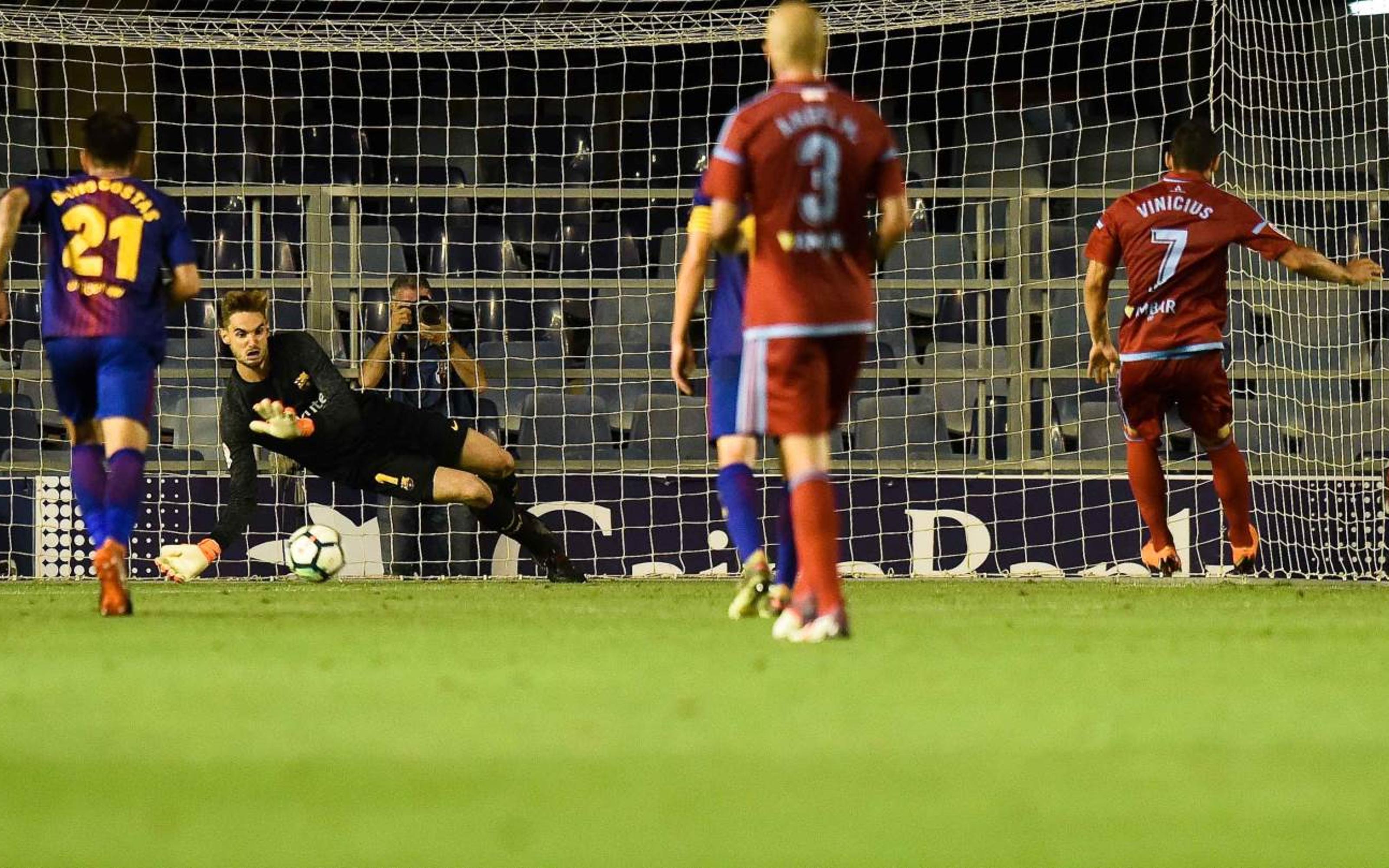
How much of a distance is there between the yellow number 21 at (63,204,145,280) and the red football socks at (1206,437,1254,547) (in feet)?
13.7

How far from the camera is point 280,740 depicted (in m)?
3.11

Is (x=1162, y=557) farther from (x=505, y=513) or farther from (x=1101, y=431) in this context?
(x=1101, y=431)

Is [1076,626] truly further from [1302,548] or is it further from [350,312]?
[350,312]

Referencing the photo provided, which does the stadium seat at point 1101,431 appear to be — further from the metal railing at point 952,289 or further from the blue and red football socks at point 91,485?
the blue and red football socks at point 91,485

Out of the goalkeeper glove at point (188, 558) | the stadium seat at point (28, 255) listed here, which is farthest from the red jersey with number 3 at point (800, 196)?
the stadium seat at point (28, 255)

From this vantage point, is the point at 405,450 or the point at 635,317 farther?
the point at 635,317

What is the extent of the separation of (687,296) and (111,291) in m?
1.99

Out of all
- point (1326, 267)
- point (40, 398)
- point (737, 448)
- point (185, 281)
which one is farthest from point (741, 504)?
point (40, 398)

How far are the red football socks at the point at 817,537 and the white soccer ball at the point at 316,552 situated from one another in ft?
14.4

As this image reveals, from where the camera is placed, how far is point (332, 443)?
9.30 metres

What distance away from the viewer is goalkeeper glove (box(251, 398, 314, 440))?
8.77 meters

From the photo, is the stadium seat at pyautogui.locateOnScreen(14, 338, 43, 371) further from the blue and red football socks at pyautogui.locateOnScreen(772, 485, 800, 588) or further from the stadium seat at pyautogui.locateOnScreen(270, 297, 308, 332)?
the blue and red football socks at pyautogui.locateOnScreen(772, 485, 800, 588)

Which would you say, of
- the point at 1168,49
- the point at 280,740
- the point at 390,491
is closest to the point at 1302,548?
the point at 1168,49

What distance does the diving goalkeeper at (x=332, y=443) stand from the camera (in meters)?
8.96
